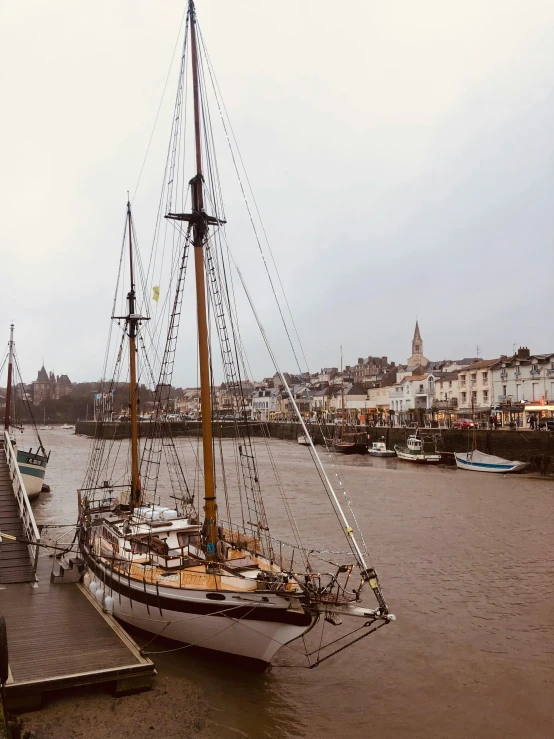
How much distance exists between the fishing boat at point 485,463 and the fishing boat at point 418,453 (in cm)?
368

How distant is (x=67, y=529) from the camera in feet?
87.0

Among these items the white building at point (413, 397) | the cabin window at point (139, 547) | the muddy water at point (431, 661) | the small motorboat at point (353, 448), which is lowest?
the small motorboat at point (353, 448)

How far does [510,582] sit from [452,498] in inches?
645

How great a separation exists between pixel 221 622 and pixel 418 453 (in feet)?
151

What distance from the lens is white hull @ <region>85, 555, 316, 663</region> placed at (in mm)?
10344

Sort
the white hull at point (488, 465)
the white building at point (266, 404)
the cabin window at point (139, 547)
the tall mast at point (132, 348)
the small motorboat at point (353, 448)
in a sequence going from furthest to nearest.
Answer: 1. the white building at point (266, 404)
2. the small motorboat at point (353, 448)
3. the white hull at point (488, 465)
4. the tall mast at point (132, 348)
5. the cabin window at point (139, 547)

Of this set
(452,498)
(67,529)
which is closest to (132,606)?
(67,529)

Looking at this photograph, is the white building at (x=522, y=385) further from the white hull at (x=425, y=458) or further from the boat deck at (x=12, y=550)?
the boat deck at (x=12, y=550)

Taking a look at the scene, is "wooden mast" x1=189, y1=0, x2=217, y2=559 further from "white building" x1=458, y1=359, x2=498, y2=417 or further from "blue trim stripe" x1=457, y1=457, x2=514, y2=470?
"white building" x1=458, y1=359, x2=498, y2=417

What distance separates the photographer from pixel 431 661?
12.6 meters

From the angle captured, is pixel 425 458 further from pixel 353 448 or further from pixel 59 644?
pixel 59 644

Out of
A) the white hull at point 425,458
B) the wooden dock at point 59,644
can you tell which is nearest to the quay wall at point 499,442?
the white hull at point 425,458

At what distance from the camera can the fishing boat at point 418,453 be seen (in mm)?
52938

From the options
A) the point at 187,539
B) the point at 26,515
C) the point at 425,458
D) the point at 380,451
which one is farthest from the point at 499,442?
the point at 26,515
